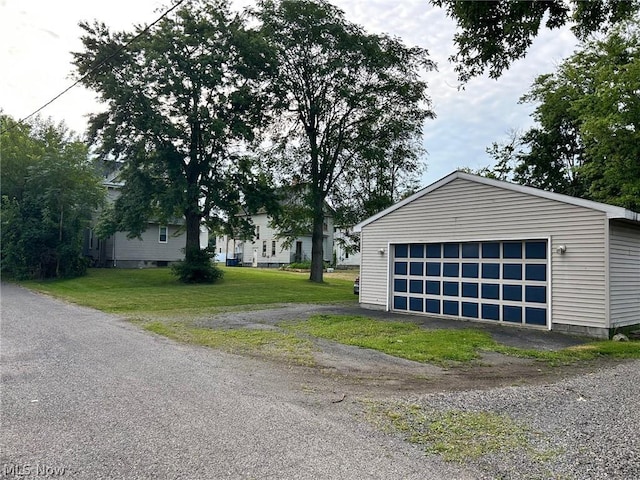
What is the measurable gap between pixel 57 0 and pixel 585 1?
9.75 metres

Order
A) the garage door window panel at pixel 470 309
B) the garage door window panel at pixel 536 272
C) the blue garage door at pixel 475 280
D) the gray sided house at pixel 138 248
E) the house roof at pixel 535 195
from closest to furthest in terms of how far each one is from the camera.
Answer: the house roof at pixel 535 195 → the garage door window panel at pixel 536 272 → the blue garage door at pixel 475 280 → the garage door window panel at pixel 470 309 → the gray sided house at pixel 138 248

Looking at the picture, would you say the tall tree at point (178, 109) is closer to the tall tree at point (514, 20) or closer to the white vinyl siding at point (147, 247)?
the white vinyl siding at point (147, 247)

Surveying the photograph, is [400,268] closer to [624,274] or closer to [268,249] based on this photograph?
[624,274]

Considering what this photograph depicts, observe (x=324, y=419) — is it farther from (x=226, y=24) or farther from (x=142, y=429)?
(x=226, y=24)

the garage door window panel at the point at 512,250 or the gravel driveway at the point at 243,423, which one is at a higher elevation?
the garage door window panel at the point at 512,250

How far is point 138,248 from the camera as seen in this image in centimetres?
3103

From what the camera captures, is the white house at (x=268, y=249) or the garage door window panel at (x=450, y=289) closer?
the garage door window panel at (x=450, y=289)

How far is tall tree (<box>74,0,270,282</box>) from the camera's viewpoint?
21250 mm

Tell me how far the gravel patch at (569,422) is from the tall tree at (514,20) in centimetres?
563

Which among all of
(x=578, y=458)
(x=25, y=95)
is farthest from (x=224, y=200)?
(x=578, y=458)

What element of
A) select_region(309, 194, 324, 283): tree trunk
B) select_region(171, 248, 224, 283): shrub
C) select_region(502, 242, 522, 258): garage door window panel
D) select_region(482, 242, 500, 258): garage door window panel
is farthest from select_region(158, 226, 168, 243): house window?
select_region(502, 242, 522, 258): garage door window panel

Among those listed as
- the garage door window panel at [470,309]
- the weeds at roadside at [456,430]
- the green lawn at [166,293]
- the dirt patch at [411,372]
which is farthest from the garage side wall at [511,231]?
the weeds at roadside at [456,430]

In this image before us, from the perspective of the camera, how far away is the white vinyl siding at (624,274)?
391 inches

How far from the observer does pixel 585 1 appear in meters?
7.31
